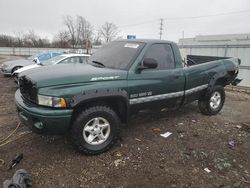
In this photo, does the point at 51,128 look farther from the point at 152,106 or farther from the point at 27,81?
the point at 152,106

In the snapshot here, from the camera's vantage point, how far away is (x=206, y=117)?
5.83 meters

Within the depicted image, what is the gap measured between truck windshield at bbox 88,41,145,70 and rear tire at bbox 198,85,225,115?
2479 mm

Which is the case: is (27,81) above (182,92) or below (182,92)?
above

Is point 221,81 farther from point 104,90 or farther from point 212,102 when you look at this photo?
point 104,90

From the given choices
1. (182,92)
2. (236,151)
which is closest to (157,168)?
(236,151)

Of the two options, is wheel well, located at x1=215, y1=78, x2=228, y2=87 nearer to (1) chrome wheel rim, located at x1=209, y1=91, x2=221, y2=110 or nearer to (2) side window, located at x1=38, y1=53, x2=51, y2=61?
(1) chrome wheel rim, located at x1=209, y1=91, x2=221, y2=110

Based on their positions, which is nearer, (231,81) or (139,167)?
(139,167)

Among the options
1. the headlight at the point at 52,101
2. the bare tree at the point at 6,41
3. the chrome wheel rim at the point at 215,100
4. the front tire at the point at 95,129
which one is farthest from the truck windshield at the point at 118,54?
the bare tree at the point at 6,41

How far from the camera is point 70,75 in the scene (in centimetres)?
340

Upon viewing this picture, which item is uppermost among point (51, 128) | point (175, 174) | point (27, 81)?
point (27, 81)

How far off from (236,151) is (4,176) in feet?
12.5

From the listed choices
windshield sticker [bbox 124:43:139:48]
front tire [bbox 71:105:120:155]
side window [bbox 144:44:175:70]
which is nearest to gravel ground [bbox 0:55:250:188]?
front tire [bbox 71:105:120:155]

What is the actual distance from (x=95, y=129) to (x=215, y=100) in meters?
3.76

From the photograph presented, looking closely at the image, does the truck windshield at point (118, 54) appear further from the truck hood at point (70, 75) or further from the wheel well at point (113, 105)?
the wheel well at point (113, 105)
